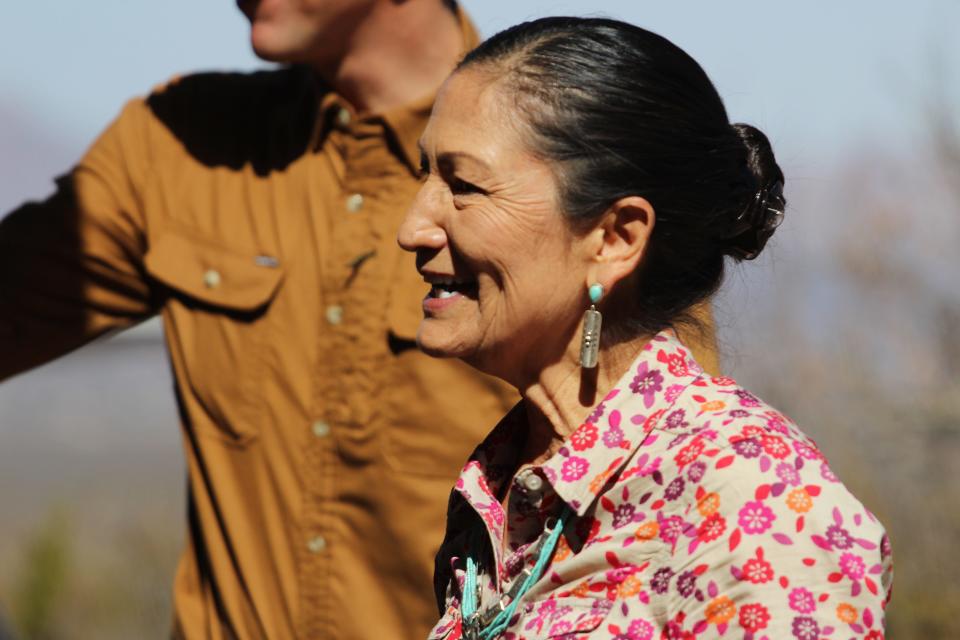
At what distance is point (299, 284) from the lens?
137 inches

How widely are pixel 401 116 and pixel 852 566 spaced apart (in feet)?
5.91

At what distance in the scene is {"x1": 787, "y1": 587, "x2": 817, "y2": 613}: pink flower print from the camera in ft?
6.25

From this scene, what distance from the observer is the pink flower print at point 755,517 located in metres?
1.96

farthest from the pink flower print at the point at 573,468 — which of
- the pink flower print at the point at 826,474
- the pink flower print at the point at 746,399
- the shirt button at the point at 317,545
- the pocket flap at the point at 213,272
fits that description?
the pocket flap at the point at 213,272

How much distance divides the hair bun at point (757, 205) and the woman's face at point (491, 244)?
241 mm

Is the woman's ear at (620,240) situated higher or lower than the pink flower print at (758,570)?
higher

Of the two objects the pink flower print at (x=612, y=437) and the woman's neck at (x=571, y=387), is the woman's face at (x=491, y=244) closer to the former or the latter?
the woman's neck at (x=571, y=387)

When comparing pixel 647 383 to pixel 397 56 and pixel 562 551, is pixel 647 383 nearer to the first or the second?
pixel 562 551

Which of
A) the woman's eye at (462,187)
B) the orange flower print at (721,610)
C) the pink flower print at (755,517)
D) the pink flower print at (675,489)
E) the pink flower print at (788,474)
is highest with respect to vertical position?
the woman's eye at (462,187)

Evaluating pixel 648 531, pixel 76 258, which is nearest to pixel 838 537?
pixel 648 531

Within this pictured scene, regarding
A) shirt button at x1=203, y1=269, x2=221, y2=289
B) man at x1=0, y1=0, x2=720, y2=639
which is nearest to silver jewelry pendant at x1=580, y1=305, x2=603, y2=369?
man at x1=0, y1=0, x2=720, y2=639

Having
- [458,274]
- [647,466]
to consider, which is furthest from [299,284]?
[647,466]

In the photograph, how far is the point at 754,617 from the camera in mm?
1919

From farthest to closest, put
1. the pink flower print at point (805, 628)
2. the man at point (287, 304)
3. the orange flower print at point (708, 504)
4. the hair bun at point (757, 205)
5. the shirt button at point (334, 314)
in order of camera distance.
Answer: the shirt button at point (334, 314), the man at point (287, 304), the hair bun at point (757, 205), the orange flower print at point (708, 504), the pink flower print at point (805, 628)
